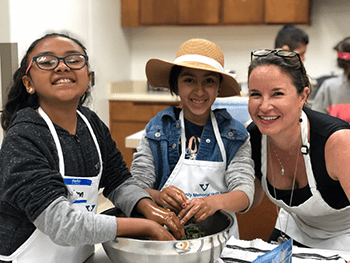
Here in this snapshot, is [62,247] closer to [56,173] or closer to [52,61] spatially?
[56,173]

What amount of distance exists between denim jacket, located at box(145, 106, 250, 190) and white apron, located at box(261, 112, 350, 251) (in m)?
0.13

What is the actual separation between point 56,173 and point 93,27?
3.07 metres

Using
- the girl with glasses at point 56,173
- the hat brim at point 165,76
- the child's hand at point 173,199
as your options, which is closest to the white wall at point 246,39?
the hat brim at point 165,76

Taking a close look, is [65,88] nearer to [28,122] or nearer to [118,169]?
[28,122]

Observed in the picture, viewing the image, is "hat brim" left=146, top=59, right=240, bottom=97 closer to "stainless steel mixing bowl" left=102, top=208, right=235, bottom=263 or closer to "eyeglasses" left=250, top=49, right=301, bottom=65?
"eyeglasses" left=250, top=49, right=301, bottom=65

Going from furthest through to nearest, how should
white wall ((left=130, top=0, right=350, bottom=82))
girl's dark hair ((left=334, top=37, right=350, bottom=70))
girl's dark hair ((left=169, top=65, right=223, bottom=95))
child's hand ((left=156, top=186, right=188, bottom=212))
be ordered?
1. white wall ((left=130, top=0, right=350, bottom=82))
2. girl's dark hair ((left=334, top=37, right=350, bottom=70))
3. girl's dark hair ((left=169, top=65, right=223, bottom=95))
4. child's hand ((left=156, top=186, right=188, bottom=212))

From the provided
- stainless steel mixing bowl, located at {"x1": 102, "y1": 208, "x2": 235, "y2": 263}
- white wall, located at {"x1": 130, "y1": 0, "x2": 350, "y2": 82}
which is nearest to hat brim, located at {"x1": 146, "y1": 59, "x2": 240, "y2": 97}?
stainless steel mixing bowl, located at {"x1": 102, "y1": 208, "x2": 235, "y2": 263}

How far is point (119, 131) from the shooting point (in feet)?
13.4

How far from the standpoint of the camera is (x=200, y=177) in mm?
1337

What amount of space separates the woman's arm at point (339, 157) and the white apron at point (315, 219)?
66 millimetres

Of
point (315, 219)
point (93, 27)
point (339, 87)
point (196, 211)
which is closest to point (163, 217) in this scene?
point (196, 211)

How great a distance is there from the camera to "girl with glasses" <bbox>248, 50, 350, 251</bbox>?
1.20m

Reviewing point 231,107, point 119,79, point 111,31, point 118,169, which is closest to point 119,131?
point 119,79

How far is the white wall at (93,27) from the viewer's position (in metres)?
2.49
